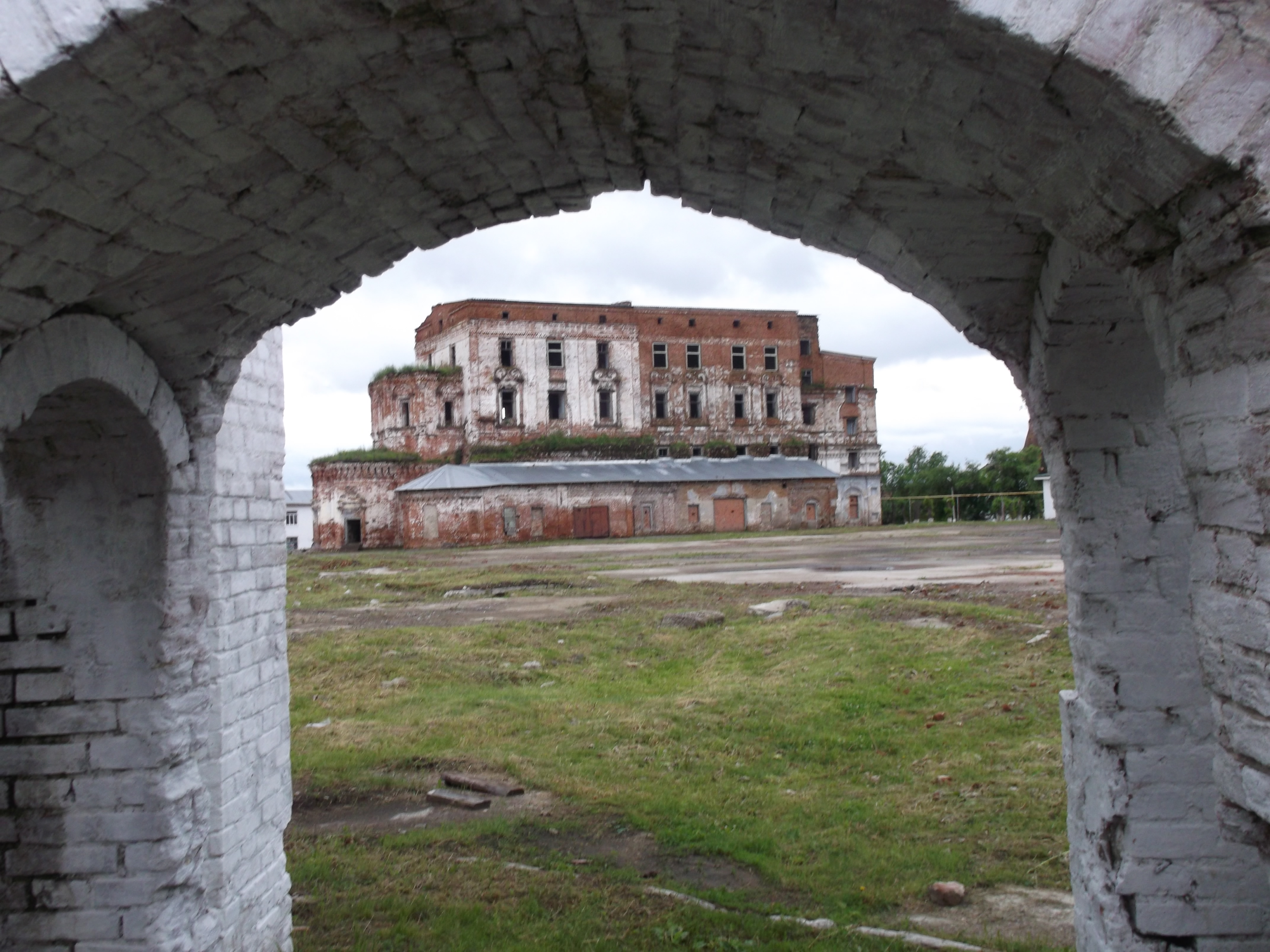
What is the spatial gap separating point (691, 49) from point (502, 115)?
2.73ft

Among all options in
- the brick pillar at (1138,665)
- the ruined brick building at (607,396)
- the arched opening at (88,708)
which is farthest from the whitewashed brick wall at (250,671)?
the ruined brick building at (607,396)

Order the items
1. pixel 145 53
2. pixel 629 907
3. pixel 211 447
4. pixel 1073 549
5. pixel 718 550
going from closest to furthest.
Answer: pixel 145 53 < pixel 1073 549 < pixel 211 447 < pixel 629 907 < pixel 718 550

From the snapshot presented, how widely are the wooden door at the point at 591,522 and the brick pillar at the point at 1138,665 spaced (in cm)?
3341

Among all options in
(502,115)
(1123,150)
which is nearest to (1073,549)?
(1123,150)

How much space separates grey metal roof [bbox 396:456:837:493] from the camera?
36.8 meters

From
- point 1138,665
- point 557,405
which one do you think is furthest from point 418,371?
point 1138,665

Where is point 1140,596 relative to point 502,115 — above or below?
below

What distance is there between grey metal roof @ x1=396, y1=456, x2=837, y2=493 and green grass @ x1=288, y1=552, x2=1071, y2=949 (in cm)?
2232

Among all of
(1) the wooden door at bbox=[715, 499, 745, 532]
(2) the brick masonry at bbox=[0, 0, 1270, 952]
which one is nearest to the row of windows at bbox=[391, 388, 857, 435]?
(1) the wooden door at bbox=[715, 499, 745, 532]

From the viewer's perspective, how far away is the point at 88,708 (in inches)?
186

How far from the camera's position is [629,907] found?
5.67 metres

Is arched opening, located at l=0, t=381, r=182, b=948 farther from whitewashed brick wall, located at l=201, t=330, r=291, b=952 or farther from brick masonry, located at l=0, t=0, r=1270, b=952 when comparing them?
whitewashed brick wall, located at l=201, t=330, r=291, b=952

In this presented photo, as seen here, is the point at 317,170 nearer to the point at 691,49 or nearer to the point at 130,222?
the point at 130,222

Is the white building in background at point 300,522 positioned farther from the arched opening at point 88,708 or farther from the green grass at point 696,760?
the arched opening at point 88,708
